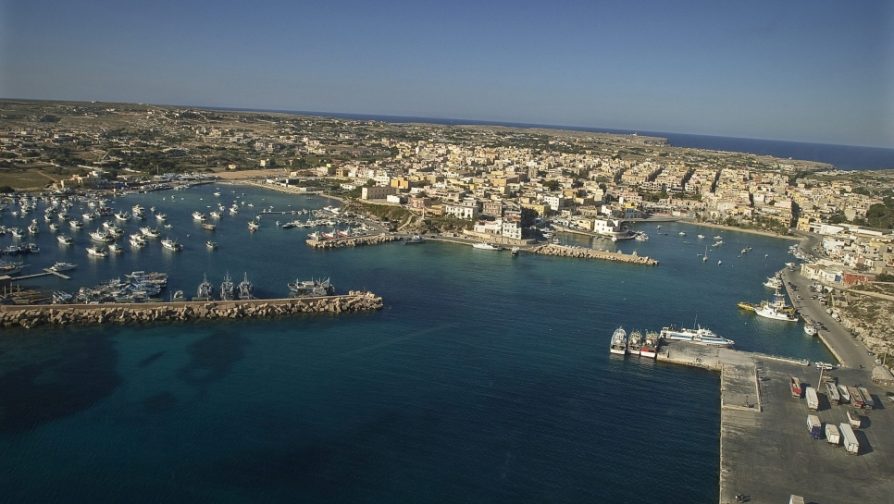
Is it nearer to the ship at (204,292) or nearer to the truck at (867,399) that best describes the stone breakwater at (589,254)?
the truck at (867,399)

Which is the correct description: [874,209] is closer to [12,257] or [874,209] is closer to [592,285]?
[592,285]

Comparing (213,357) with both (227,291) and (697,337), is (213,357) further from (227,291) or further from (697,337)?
(697,337)

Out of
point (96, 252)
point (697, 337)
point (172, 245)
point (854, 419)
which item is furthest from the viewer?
point (172, 245)

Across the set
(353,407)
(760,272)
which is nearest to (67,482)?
(353,407)

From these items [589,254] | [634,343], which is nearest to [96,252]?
[634,343]

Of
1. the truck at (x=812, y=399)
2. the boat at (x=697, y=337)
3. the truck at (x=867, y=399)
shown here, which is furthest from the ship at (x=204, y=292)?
the truck at (x=867, y=399)

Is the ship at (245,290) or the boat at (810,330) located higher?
the ship at (245,290)
